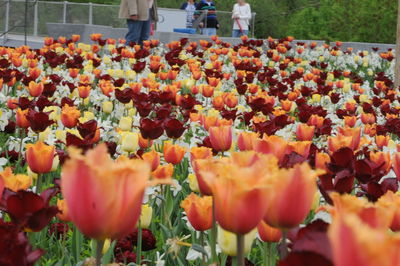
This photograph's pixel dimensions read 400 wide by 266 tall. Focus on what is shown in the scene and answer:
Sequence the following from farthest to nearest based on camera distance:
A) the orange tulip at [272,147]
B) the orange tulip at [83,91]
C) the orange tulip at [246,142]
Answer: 1. the orange tulip at [83,91]
2. the orange tulip at [246,142]
3. the orange tulip at [272,147]

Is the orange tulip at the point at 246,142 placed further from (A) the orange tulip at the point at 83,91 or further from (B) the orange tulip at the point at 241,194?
(A) the orange tulip at the point at 83,91

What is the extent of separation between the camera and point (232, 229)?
109 cm

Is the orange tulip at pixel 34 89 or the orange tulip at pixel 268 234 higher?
the orange tulip at pixel 34 89

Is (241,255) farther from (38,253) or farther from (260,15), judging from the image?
(260,15)

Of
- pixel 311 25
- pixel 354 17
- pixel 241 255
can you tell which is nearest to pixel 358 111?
pixel 241 255

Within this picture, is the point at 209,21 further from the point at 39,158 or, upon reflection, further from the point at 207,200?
the point at 207,200

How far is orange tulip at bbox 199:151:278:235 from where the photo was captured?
1027 mm

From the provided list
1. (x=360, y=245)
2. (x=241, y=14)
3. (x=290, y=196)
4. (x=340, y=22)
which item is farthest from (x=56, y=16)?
(x=360, y=245)

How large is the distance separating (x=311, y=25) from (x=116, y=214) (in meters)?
36.0

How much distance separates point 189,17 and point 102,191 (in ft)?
56.3

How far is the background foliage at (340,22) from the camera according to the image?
27541 mm

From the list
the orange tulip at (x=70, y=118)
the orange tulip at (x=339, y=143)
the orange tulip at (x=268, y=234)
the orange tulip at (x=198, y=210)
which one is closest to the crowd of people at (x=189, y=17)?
the orange tulip at (x=70, y=118)

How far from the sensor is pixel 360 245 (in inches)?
27.8

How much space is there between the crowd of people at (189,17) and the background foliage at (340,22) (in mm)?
11201
